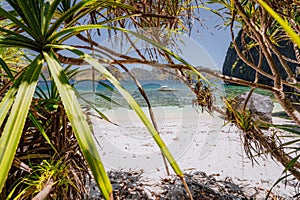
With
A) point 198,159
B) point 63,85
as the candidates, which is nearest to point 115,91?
point 63,85

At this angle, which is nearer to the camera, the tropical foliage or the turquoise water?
the tropical foliage

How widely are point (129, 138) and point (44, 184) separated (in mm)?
2800

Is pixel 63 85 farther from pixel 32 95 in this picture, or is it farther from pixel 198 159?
pixel 198 159

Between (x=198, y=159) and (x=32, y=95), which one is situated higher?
(x=32, y=95)

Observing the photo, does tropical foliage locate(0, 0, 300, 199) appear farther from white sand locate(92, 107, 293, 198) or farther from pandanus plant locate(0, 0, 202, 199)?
white sand locate(92, 107, 293, 198)

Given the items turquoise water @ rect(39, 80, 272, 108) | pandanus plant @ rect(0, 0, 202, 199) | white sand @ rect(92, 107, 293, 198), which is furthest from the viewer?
white sand @ rect(92, 107, 293, 198)

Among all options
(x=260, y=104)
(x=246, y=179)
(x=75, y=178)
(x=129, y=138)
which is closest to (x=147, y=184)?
(x=246, y=179)

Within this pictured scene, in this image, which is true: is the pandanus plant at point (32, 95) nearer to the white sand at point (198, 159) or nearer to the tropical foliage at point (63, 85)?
the tropical foliage at point (63, 85)

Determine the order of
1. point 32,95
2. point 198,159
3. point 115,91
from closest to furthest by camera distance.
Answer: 1. point 32,95
2. point 115,91
3. point 198,159

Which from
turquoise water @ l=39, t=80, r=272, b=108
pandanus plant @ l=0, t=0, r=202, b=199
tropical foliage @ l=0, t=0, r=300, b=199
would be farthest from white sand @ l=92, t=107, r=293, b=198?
pandanus plant @ l=0, t=0, r=202, b=199

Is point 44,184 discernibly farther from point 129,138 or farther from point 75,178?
point 129,138

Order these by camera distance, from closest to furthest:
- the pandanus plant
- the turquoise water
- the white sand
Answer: the pandanus plant
the turquoise water
the white sand

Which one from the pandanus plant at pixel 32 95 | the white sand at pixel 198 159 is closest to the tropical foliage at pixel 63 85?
the pandanus plant at pixel 32 95

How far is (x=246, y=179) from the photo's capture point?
5.65 ft
